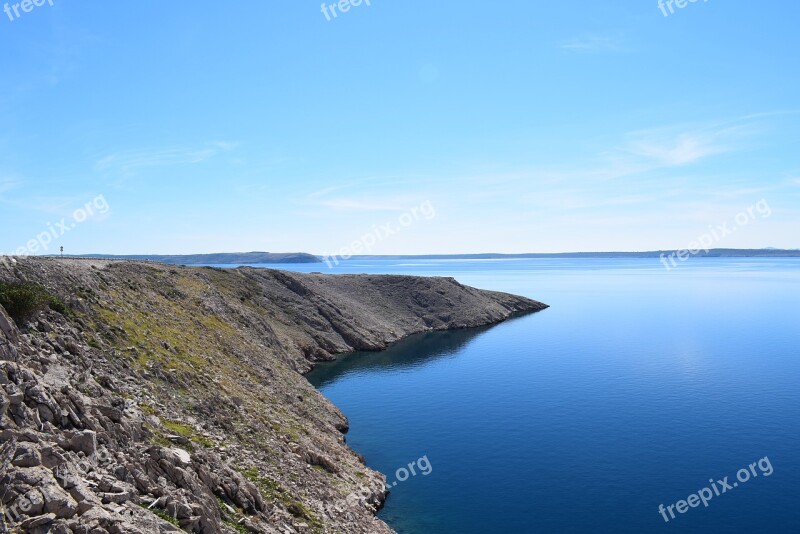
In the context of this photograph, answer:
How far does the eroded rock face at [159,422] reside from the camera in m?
23.4

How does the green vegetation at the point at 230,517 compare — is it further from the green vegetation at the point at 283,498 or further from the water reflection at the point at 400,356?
the water reflection at the point at 400,356

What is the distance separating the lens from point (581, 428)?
66188 mm

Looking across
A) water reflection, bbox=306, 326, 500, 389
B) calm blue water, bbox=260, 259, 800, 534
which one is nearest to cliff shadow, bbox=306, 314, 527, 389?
water reflection, bbox=306, 326, 500, 389

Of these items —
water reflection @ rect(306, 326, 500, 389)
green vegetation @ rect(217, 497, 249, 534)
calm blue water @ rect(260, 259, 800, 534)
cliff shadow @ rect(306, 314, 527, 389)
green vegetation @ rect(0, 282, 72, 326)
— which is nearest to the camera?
green vegetation @ rect(217, 497, 249, 534)

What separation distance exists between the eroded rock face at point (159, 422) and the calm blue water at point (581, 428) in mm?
8237

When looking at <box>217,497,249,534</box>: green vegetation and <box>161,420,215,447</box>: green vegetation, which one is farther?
<box>161,420,215,447</box>: green vegetation

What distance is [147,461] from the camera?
97.2 ft

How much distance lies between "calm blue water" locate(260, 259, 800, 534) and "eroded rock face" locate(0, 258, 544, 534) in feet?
27.0

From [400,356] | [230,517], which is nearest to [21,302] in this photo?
[230,517]

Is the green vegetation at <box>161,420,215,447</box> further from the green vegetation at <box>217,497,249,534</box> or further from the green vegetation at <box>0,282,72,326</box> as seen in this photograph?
the green vegetation at <box>0,282,72,326</box>

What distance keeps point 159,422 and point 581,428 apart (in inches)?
1976

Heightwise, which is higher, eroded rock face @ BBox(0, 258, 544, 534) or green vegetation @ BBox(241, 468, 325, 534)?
eroded rock face @ BBox(0, 258, 544, 534)

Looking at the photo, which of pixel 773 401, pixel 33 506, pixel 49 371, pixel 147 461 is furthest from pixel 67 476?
pixel 773 401

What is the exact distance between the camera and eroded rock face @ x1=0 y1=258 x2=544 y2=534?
23359mm
